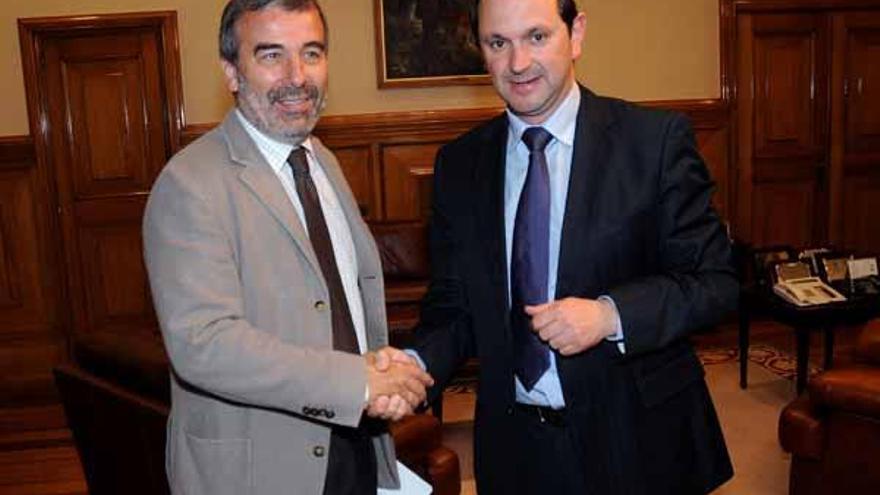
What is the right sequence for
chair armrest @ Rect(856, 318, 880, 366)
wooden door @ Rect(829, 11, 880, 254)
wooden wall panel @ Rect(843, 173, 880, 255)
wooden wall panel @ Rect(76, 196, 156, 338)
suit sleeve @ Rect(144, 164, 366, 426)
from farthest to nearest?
wooden wall panel @ Rect(843, 173, 880, 255)
wooden door @ Rect(829, 11, 880, 254)
wooden wall panel @ Rect(76, 196, 156, 338)
chair armrest @ Rect(856, 318, 880, 366)
suit sleeve @ Rect(144, 164, 366, 426)

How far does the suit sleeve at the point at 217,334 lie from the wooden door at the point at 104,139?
4413 mm

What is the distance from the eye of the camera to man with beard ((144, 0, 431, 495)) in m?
1.61

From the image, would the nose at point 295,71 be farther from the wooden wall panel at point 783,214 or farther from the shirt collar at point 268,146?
the wooden wall panel at point 783,214

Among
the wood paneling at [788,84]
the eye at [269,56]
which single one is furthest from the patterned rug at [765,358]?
the eye at [269,56]

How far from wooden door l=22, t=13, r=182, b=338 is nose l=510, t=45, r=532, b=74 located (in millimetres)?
4442

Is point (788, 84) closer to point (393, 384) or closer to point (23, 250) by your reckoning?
point (23, 250)

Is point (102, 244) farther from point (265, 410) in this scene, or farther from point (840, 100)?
point (840, 100)

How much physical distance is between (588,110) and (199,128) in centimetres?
443

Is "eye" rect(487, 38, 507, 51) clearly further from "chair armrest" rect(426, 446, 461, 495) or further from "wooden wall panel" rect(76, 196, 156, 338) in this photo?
"wooden wall panel" rect(76, 196, 156, 338)

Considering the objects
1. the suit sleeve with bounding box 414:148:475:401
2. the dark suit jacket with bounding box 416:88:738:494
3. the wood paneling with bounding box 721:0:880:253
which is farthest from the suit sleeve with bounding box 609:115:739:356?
the wood paneling with bounding box 721:0:880:253

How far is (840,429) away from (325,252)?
208 centimetres

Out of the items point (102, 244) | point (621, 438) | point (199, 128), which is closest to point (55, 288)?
point (102, 244)

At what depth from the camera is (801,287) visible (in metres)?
4.82

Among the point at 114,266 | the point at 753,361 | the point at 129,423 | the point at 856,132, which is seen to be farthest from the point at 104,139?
the point at 856,132
